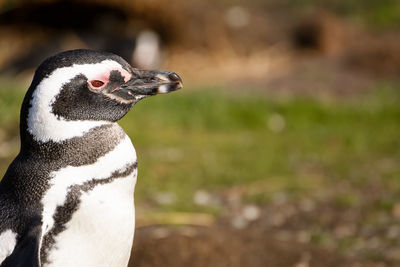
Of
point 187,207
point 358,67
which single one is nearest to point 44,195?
point 187,207

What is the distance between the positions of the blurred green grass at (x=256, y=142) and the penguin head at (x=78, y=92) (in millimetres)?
1958

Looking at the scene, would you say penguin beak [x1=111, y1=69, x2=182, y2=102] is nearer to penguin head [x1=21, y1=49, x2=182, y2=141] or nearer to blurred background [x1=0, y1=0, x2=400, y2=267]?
penguin head [x1=21, y1=49, x2=182, y2=141]

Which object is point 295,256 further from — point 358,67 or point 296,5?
point 296,5

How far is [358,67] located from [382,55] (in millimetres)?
306

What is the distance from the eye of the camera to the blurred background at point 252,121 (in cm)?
322

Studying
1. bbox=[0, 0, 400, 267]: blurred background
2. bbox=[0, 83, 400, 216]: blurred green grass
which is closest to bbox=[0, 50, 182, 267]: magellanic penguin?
bbox=[0, 0, 400, 267]: blurred background

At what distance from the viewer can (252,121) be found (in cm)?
589

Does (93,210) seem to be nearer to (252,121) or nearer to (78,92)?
(78,92)

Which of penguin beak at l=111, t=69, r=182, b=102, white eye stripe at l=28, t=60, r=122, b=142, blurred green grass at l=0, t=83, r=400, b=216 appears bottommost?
white eye stripe at l=28, t=60, r=122, b=142

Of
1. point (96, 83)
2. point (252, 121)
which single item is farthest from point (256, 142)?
point (96, 83)

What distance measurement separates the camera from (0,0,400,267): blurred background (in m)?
3.22

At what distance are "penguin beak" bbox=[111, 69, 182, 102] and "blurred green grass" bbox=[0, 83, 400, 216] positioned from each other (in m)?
1.90

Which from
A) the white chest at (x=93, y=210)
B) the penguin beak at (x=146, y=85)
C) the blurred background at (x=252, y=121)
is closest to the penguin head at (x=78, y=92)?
the penguin beak at (x=146, y=85)

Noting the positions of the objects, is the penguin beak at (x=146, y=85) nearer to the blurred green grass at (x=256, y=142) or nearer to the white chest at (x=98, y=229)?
the white chest at (x=98, y=229)
